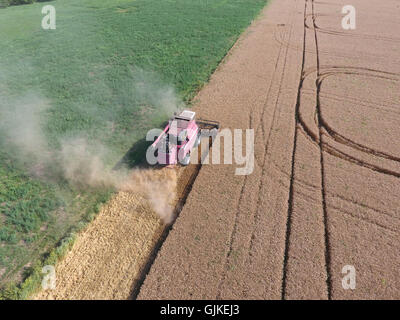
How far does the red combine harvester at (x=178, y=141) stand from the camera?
14750 mm

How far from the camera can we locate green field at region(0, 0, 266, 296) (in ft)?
43.9

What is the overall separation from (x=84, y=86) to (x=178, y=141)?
44.6 feet

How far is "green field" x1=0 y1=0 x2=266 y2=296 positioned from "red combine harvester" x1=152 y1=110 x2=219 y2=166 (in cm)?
218

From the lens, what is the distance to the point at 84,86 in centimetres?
2319

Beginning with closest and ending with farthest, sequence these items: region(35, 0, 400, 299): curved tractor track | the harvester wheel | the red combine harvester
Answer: region(35, 0, 400, 299): curved tractor track
the red combine harvester
the harvester wheel

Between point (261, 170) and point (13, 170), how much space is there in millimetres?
14961

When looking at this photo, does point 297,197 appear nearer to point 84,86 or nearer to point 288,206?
point 288,206

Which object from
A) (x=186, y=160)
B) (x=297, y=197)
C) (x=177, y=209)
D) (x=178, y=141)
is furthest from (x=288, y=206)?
(x=178, y=141)

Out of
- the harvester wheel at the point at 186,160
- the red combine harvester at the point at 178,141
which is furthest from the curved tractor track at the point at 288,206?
the red combine harvester at the point at 178,141

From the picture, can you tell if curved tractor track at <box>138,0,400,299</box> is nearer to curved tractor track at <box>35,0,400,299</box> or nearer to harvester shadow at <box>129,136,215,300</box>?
curved tractor track at <box>35,0,400,299</box>

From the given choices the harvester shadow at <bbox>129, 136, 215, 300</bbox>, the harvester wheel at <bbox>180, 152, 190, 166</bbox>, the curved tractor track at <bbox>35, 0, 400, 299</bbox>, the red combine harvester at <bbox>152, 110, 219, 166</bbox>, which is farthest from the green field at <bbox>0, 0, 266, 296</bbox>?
the harvester shadow at <bbox>129, 136, 215, 300</bbox>

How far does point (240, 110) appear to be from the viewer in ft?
66.9

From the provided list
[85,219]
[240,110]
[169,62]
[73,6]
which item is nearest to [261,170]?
[240,110]
